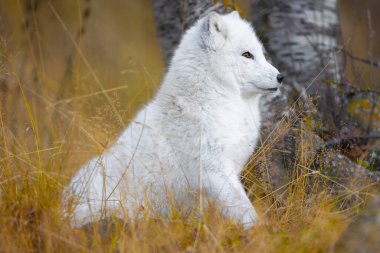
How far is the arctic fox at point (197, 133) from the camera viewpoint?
3281mm

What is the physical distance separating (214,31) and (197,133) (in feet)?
2.59

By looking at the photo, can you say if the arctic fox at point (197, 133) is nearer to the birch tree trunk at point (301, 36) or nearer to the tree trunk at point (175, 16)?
the tree trunk at point (175, 16)

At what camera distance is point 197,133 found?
11.2 ft

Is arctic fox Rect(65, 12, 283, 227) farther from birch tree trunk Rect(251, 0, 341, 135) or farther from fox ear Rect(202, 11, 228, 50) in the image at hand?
birch tree trunk Rect(251, 0, 341, 135)

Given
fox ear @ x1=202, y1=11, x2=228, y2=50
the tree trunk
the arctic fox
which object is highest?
the tree trunk

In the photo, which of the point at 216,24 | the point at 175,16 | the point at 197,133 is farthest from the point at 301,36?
the point at 197,133

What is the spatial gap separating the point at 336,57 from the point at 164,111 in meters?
2.16

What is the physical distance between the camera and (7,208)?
109 inches

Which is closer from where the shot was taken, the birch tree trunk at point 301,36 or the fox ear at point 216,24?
the fox ear at point 216,24

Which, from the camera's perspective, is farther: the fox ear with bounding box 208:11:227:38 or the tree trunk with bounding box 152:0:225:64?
the tree trunk with bounding box 152:0:225:64

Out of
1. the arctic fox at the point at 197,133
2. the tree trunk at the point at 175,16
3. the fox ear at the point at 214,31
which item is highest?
the tree trunk at the point at 175,16

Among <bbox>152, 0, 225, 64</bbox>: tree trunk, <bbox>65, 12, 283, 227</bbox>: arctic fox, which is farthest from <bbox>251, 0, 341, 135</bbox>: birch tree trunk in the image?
<bbox>65, 12, 283, 227</bbox>: arctic fox

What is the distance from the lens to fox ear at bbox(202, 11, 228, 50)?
3.66 meters

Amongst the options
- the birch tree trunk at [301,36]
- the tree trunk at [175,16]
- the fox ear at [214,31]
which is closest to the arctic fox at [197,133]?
the fox ear at [214,31]
